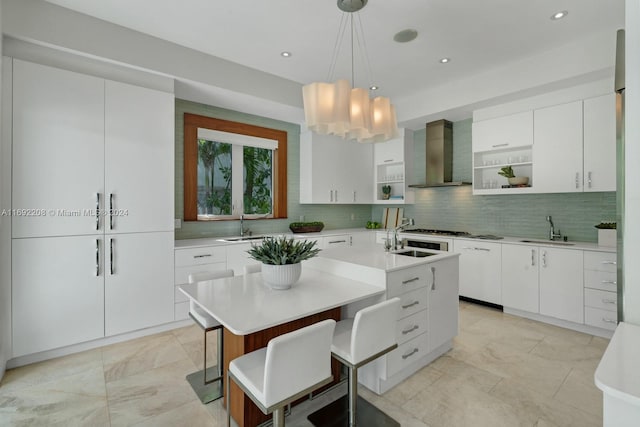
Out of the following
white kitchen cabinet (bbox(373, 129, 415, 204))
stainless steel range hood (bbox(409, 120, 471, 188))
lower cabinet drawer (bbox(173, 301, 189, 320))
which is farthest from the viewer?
white kitchen cabinet (bbox(373, 129, 415, 204))

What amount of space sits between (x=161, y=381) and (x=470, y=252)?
363cm

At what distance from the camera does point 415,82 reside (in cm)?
404

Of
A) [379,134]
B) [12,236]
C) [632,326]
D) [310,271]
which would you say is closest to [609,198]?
[379,134]

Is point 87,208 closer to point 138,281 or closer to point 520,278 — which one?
point 138,281

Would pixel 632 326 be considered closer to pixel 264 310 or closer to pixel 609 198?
pixel 264 310

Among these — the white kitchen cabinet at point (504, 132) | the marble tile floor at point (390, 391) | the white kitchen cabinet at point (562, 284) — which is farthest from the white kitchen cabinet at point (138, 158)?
the white kitchen cabinet at point (562, 284)

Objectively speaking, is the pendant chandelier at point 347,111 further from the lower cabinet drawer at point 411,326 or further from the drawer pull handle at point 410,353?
the drawer pull handle at point 410,353

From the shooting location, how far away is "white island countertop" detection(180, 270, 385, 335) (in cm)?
147

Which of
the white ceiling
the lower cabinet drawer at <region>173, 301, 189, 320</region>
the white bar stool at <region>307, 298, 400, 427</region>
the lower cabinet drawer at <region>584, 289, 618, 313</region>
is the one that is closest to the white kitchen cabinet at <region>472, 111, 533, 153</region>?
the white ceiling

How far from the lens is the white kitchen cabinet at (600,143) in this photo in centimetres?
310

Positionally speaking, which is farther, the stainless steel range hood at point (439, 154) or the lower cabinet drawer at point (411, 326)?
the stainless steel range hood at point (439, 154)

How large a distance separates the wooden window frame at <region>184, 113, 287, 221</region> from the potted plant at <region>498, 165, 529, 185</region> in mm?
3024

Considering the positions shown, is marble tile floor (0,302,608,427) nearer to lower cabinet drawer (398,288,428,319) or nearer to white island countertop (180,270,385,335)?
lower cabinet drawer (398,288,428,319)

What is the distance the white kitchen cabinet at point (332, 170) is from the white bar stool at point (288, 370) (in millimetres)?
3448
